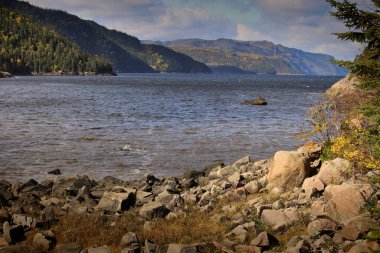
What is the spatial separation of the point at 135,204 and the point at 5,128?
3155cm

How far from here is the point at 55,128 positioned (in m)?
47.0

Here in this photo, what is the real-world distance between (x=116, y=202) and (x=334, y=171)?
907 centimetres

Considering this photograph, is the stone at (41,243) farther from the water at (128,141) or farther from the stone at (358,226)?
the water at (128,141)

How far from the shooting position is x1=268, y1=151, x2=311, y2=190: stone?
18.9 metres

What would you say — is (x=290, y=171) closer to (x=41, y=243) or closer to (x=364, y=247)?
(x=364, y=247)

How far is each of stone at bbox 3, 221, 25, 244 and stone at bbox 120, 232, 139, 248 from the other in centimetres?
356

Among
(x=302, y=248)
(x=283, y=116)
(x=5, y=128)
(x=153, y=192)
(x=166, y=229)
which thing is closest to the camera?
(x=302, y=248)

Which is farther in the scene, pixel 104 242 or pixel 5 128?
pixel 5 128

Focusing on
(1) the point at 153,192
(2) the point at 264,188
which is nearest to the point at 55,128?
(1) the point at 153,192

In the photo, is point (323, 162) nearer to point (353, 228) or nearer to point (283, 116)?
point (353, 228)

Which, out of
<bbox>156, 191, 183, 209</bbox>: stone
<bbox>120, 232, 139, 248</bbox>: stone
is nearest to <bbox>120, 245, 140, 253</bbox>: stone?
<bbox>120, 232, 139, 248</bbox>: stone

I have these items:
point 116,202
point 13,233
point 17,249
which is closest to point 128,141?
point 116,202

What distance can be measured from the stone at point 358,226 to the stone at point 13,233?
10.3m

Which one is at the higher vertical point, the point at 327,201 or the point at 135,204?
the point at 327,201
